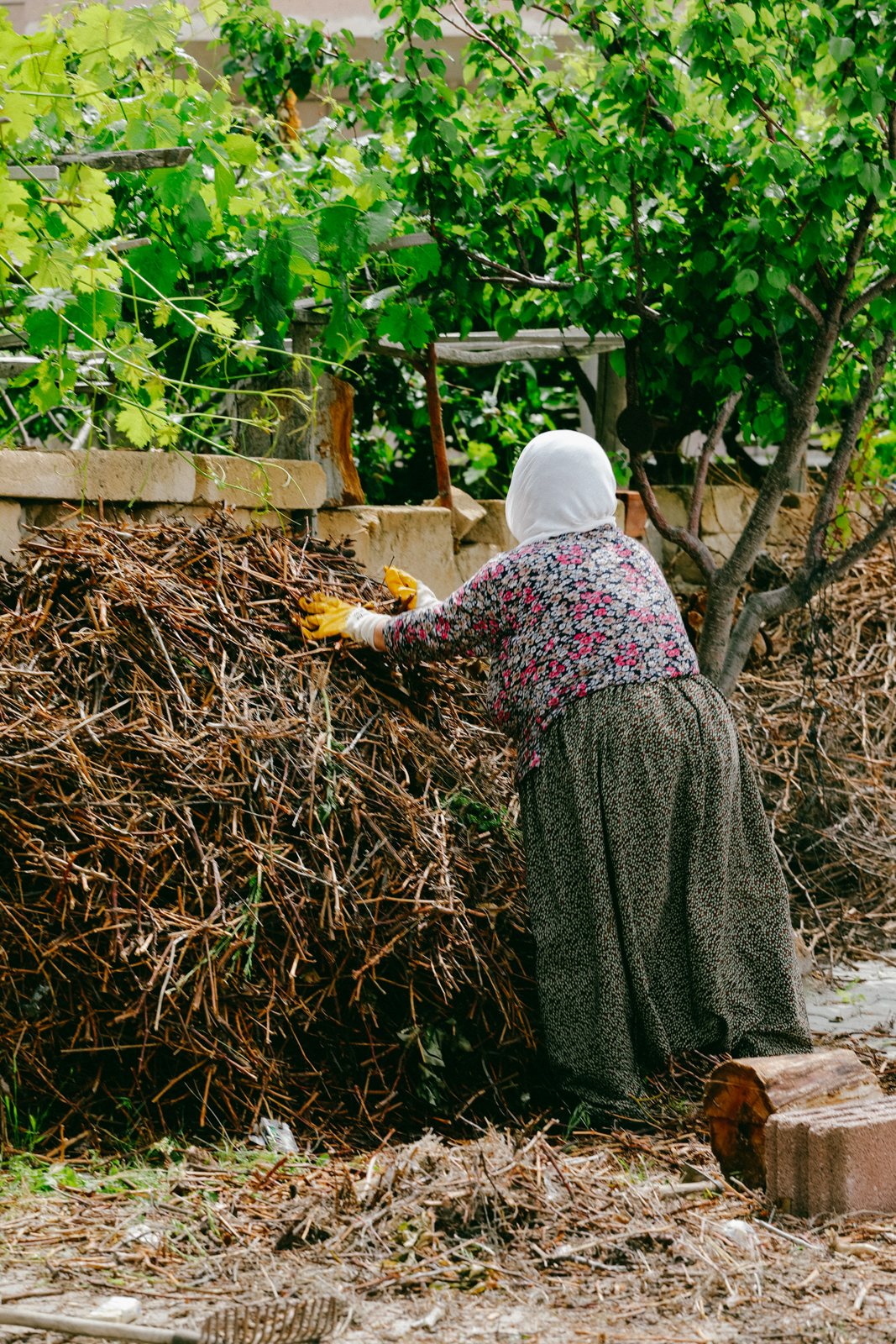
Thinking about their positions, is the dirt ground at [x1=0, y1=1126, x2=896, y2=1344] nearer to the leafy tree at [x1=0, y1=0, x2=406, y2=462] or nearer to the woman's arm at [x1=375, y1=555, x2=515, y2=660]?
the woman's arm at [x1=375, y1=555, x2=515, y2=660]

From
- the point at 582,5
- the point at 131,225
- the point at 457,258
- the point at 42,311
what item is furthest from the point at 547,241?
the point at 42,311

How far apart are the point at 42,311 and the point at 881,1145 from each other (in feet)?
8.65

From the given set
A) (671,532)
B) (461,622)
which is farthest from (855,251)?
(461,622)

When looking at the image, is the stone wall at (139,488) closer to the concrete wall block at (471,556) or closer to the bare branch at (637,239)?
the concrete wall block at (471,556)

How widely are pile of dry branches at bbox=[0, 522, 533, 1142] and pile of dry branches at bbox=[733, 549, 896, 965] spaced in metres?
1.95

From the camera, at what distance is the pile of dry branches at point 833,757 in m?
4.77

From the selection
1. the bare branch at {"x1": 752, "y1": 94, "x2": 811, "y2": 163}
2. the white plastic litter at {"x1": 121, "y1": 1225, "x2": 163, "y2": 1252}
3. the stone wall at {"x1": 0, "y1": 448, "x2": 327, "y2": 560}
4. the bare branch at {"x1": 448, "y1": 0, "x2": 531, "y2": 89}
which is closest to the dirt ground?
the white plastic litter at {"x1": 121, "y1": 1225, "x2": 163, "y2": 1252}

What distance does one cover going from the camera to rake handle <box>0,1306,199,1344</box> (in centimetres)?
170

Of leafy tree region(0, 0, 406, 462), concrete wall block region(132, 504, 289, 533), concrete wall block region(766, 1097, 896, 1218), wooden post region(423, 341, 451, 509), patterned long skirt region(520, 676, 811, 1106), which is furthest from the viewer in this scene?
wooden post region(423, 341, 451, 509)

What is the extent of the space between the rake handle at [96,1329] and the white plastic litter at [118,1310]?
132 millimetres

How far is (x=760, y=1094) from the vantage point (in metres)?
2.61

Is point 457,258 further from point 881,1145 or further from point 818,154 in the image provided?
point 881,1145

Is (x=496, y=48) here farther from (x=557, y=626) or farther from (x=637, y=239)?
(x=557, y=626)

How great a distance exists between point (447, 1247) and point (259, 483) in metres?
2.40
